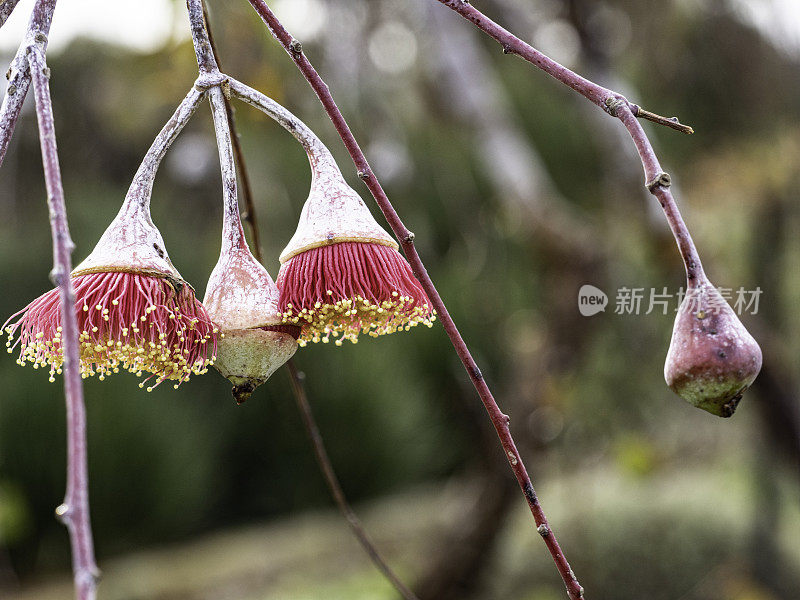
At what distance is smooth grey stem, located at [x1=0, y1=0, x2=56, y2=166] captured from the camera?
21.1 inches

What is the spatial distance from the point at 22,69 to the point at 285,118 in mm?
179

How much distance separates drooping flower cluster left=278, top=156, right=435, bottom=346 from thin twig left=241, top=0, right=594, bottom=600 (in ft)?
0.26

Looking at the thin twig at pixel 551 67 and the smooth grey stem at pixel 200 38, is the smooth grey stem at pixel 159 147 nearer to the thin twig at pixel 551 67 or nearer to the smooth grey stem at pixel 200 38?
the smooth grey stem at pixel 200 38

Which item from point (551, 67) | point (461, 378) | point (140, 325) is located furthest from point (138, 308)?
point (461, 378)

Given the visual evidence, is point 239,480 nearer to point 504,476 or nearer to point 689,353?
point 504,476

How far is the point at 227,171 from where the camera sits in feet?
2.00

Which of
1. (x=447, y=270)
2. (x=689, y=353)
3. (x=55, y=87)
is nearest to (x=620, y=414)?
(x=447, y=270)

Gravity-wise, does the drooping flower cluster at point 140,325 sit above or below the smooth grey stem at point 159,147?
below

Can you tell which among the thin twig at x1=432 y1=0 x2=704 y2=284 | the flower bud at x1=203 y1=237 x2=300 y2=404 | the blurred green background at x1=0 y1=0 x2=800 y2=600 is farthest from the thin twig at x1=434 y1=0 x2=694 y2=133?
the blurred green background at x1=0 y1=0 x2=800 y2=600

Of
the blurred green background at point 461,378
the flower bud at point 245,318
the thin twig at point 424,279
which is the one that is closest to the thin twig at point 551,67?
the thin twig at point 424,279

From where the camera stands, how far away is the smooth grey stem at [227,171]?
0.60m

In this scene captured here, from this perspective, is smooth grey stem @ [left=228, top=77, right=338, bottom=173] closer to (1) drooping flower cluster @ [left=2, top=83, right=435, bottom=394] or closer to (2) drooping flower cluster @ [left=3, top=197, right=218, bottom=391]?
(1) drooping flower cluster @ [left=2, top=83, right=435, bottom=394]

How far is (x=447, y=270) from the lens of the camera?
5062 mm

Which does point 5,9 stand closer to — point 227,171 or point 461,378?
point 227,171
